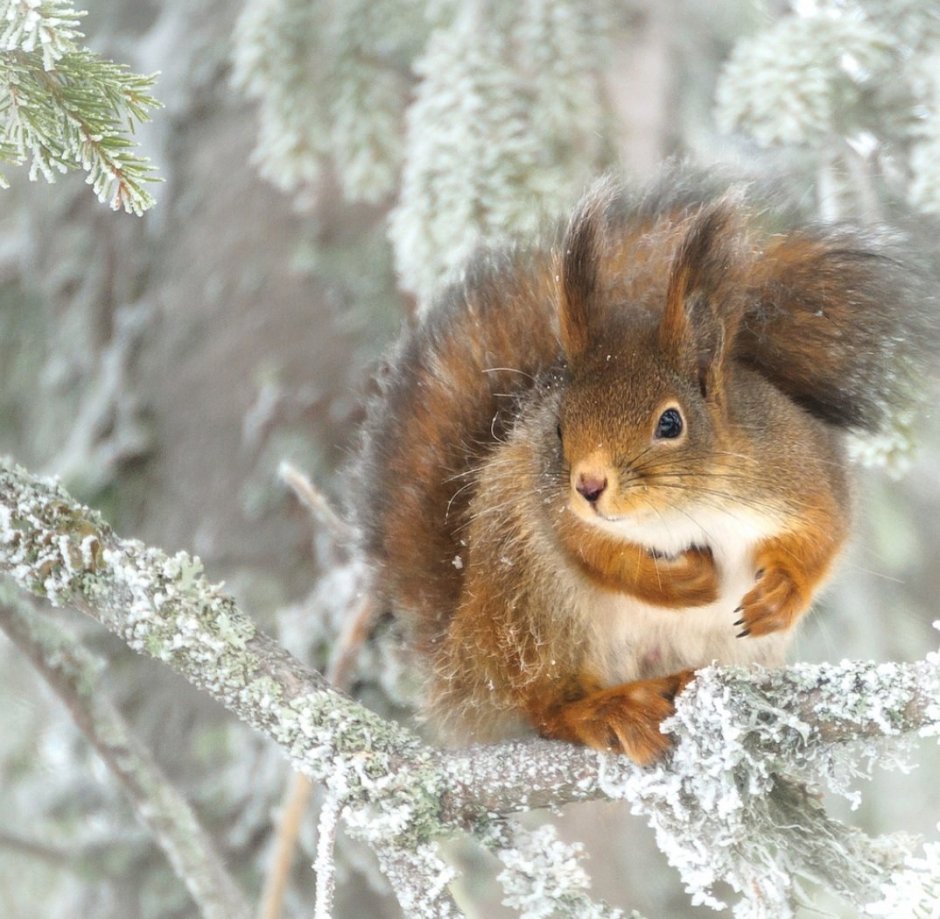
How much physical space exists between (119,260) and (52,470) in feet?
Result: 1.22

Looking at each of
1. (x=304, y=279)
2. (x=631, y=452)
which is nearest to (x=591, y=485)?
(x=631, y=452)

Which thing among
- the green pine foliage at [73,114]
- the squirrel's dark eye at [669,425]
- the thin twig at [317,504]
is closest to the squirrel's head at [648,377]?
the squirrel's dark eye at [669,425]

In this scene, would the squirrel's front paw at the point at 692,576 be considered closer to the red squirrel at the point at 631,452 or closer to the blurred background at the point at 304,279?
the red squirrel at the point at 631,452

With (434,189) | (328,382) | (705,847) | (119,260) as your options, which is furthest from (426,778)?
(119,260)

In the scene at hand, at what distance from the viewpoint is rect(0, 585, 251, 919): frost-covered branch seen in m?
1.24

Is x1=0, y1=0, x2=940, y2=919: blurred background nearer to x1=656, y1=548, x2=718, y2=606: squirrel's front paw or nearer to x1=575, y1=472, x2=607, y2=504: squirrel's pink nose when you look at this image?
x1=656, y1=548, x2=718, y2=606: squirrel's front paw

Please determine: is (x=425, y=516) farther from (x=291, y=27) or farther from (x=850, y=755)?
(x=291, y=27)

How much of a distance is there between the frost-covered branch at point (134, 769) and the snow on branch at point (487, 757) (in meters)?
0.34

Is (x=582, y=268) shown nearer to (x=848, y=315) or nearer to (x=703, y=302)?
(x=703, y=302)

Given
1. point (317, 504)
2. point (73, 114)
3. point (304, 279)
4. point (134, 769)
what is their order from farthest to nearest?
point (304, 279) → point (317, 504) → point (134, 769) → point (73, 114)

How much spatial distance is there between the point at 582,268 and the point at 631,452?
0.20 metres

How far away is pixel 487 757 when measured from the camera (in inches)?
39.6

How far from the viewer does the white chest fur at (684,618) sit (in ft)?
3.86

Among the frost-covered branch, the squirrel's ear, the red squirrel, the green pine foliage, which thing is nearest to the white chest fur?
the red squirrel
